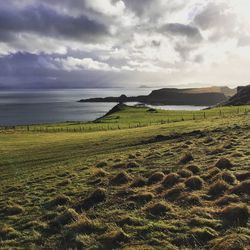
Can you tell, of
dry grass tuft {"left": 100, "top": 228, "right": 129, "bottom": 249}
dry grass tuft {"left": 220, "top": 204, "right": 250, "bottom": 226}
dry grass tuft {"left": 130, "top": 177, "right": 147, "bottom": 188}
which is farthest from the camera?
dry grass tuft {"left": 130, "top": 177, "right": 147, "bottom": 188}

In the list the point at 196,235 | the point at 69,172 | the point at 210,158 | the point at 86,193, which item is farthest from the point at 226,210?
the point at 69,172

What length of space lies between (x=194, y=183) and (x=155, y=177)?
2868mm

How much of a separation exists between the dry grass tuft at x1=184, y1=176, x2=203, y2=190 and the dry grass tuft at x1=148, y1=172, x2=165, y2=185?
2.17 m

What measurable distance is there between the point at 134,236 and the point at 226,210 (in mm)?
3617

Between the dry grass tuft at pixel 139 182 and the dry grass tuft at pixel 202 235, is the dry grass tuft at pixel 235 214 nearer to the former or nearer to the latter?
the dry grass tuft at pixel 202 235

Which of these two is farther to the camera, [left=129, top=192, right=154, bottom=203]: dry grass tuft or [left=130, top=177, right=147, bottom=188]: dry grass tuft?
[left=130, top=177, right=147, bottom=188]: dry grass tuft

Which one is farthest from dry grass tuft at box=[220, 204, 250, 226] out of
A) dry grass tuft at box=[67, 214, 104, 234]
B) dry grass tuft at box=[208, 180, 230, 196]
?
dry grass tuft at box=[67, 214, 104, 234]

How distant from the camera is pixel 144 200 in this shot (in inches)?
661

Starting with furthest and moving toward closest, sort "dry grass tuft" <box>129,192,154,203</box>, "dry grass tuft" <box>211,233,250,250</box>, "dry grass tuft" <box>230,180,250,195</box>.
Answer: "dry grass tuft" <box>129,192,154,203</box>
"dry grass tuft" <box>230,180,250,195</box>
"dry grass tuft" <box>211,233,250,250</box>

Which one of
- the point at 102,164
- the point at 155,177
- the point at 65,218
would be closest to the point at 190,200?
the point at 155,177

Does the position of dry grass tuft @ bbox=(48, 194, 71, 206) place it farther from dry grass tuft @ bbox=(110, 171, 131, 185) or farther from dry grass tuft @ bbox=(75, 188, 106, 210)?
dry grass tuft @ bbox=(110, 171, 131, 185)

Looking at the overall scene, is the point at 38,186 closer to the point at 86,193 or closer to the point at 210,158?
the point at 86,193

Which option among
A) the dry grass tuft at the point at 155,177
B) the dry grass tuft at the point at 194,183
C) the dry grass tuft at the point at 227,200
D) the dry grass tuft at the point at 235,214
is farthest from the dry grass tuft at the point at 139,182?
the dry grass tuft at the point at 235,214

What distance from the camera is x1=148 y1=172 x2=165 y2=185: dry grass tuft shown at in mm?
19983
